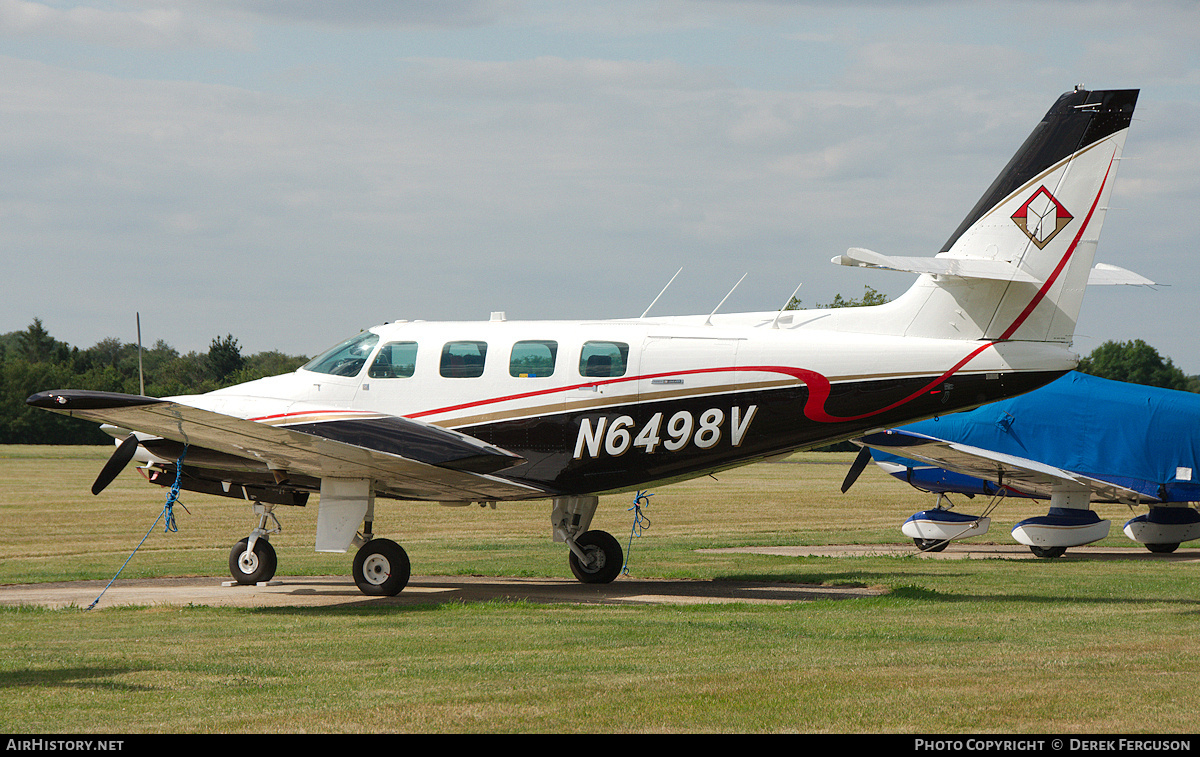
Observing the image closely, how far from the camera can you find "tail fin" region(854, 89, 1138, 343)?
13570 millimetres

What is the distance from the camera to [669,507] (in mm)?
39000

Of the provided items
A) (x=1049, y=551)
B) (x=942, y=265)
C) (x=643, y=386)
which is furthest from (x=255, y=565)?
(x=1049, y=551)

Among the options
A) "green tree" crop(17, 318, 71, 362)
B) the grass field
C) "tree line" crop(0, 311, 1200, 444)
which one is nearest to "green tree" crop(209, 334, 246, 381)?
"tree line" crop(0, 311, 1200, 444)

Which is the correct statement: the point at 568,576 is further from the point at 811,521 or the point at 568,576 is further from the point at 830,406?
the point at 811,521

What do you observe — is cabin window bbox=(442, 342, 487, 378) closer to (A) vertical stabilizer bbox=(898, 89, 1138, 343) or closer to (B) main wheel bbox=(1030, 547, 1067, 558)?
(A) vertical stabilizer bbox=(898, 89, 1138, 343)

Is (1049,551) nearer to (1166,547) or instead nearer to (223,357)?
(1166,547)

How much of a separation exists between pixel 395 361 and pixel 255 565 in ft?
12.5

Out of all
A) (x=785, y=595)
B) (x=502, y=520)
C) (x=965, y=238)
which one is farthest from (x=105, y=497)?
(x=965, y=238)

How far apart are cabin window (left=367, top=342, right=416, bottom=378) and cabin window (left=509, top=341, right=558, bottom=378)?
1474 millimetres

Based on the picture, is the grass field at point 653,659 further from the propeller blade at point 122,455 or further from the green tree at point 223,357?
the green tree at point 223,357

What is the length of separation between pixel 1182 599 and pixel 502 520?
2214cm

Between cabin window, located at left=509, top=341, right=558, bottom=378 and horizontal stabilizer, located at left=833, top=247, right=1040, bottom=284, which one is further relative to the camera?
cabin window, located at left=509, top=341, right=558, bottom=378
